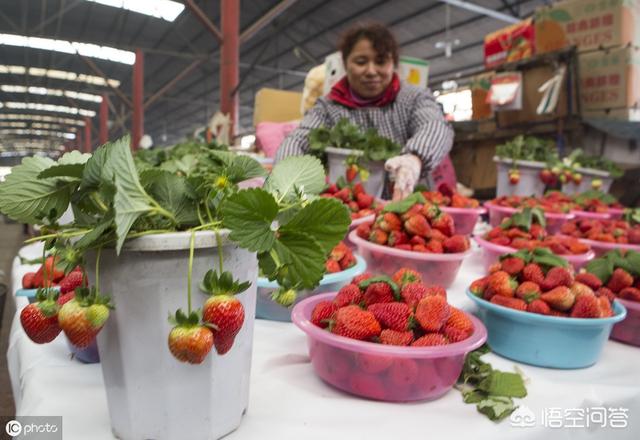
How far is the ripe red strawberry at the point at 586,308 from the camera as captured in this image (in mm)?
766

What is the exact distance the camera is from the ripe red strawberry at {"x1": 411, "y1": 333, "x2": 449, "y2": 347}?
2.00ft

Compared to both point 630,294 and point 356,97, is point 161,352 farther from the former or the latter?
point 356,97

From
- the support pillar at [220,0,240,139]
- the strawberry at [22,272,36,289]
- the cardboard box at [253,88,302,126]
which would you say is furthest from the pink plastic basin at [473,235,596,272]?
the support pillar at [220,0,240,139]

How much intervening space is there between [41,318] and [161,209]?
0.51 feet

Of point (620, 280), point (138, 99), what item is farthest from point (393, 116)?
point (138, 99)

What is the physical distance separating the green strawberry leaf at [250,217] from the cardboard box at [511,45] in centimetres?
320

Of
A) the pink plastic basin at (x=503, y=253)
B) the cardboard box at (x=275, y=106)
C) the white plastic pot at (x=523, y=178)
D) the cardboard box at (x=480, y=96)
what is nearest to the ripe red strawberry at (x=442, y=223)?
the pink plastic basin at (x=503, y=253)

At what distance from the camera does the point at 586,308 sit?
30.2 inches

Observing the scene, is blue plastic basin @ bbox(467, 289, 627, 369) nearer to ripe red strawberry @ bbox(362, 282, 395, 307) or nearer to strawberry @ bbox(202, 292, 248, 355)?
ripe red strawberry @ bbox(362, 282, 395, 307)

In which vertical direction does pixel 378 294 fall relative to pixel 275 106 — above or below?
below

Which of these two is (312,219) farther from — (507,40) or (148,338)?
(507,40)

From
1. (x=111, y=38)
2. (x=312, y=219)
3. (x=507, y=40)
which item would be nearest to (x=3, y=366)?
(x=312, y=219)

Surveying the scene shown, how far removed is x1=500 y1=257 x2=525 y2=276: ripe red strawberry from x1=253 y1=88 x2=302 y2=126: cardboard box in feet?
11.8

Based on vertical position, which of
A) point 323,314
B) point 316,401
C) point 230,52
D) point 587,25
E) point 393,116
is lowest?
point 316,401
